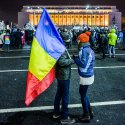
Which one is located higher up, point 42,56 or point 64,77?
point 42,56

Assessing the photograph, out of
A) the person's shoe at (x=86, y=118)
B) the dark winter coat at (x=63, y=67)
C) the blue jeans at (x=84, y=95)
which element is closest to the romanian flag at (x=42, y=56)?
the dark winter coat at (x=63, y=67)

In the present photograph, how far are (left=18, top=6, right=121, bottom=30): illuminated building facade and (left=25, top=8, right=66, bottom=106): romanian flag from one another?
121 meters

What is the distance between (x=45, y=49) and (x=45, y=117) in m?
1.65

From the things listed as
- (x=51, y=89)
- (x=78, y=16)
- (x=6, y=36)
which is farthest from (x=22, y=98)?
(x=78, y=16)

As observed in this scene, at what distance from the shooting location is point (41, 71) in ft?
20.4

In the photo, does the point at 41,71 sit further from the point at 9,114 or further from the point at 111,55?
the point at 111,55

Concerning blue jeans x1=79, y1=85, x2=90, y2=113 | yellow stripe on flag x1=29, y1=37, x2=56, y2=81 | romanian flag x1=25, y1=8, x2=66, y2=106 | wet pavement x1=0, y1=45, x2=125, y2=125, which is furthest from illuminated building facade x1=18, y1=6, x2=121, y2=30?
yellow stripe on flag x1=29, y1=37, x2=56, y2=81

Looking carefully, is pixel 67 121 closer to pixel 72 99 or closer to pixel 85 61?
pixel 85 61

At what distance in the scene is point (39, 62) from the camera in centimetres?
617

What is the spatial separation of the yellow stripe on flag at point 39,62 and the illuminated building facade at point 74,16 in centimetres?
12072

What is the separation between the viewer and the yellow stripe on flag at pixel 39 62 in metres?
6.11

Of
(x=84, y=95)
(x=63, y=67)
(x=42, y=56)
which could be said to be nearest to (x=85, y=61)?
(x=63, y=67)

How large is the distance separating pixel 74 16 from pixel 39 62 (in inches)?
4881

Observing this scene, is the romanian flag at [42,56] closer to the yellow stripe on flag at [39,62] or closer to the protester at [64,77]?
the yellow stripe on flag at [39,62]
